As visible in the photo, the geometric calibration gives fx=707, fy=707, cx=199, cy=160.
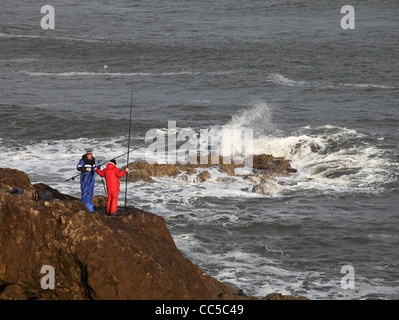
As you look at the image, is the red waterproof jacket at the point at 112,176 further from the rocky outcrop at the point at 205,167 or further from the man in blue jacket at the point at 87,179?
the rocky outcrop at the point at 205,167

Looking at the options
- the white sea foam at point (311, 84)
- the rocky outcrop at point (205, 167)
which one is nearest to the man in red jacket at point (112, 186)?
the rocky outcrop at point (205, 167)

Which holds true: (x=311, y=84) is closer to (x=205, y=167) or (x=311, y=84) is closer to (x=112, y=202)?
(x=205, y=167)

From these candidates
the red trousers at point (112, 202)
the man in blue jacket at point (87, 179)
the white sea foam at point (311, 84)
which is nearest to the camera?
the red trousers at point (112, 202)

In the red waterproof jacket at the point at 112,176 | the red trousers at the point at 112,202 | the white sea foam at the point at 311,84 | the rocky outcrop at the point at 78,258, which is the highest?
the white sea foam at the point at 311,84

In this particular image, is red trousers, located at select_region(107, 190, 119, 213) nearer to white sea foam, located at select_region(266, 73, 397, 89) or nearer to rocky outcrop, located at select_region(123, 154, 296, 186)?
rocky outcrop, located at select_region(123, 154, 296, 186)

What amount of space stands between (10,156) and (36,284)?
1228 centimetres

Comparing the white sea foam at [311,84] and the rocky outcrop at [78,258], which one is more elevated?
the white sea foam at [311,84]

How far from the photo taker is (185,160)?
19.2 meters

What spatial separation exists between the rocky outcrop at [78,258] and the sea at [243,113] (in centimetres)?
308

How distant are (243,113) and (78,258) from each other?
17.9m

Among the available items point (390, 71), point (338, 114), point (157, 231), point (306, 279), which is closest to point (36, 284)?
point (157, 231)

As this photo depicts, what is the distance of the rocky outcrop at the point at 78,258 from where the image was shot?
317 inches

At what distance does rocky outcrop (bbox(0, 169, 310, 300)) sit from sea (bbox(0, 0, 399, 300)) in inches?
121
